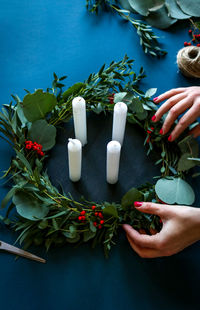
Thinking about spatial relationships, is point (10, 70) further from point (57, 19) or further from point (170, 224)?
point (170, 224)

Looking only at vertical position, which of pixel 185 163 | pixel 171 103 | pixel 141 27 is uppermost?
pixel 141 27

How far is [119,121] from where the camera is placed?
66 centimetres

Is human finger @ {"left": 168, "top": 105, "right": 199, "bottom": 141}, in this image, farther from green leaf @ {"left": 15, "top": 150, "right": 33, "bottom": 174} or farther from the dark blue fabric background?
green leaf @ {"left": 15, "top": 150, "right": 33, "bottom": 174}

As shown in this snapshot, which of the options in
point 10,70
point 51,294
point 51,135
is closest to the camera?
point 51,294

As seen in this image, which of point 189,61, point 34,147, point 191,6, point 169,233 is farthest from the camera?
point 191,6

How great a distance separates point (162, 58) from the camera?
0.85 metres

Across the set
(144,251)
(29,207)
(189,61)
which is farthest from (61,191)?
(189,61)

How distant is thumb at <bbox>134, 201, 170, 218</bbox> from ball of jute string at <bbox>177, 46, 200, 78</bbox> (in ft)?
1.22

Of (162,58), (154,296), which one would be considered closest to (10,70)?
(162,58)

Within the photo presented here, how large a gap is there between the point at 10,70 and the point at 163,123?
1.23ft

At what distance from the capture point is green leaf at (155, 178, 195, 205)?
608 millimetres

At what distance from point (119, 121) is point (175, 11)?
16.4 inches

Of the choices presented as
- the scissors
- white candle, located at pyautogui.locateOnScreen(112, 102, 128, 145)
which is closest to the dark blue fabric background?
the scissors

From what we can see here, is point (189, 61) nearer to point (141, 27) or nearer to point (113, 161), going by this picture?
point (141, 27)
